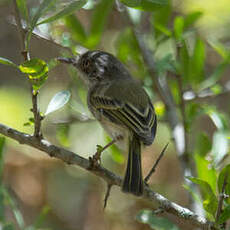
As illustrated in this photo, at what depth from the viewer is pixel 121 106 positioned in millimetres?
3691

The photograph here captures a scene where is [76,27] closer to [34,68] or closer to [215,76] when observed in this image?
[215,76]

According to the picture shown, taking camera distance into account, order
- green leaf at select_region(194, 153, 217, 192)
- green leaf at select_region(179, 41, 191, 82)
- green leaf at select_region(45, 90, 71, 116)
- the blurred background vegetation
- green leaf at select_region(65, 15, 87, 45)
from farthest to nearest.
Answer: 1. green leaf at select_region(65, 15, 87, 45)
2. the blurred background vegetation
3. green leaf at select_region(179, 41, 191, 82)
4. green leaf at select_region(194, 153, 217, 192)
5. green leaf at select_region(45, 90, 71, 116)

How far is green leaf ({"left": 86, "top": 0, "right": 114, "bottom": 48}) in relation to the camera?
3.99 meters

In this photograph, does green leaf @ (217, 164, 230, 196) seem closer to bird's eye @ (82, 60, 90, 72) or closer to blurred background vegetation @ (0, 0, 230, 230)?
blurred background vegetation @ (0, 0, 230, 230)

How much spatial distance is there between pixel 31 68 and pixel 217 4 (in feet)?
10.0

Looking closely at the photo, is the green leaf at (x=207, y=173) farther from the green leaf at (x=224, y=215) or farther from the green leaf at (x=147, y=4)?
the green leaf at (x=147, y=4)

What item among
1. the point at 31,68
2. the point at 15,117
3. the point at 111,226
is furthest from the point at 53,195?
the point at 31,68

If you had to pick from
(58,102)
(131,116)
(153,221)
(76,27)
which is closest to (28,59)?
(58,102)

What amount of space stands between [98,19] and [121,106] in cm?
89

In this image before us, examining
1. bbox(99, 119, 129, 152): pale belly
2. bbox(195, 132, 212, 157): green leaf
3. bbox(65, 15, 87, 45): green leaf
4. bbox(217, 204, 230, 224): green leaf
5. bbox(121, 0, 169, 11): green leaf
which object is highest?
bbox(121, 0, 169, 11): green leaf

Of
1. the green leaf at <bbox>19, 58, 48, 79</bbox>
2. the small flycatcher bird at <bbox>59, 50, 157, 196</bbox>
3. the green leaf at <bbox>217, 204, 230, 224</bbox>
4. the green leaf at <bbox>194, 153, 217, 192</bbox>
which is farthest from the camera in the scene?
the small flycatcher bird at <bbox>59, 50, 157, 196</bbox>

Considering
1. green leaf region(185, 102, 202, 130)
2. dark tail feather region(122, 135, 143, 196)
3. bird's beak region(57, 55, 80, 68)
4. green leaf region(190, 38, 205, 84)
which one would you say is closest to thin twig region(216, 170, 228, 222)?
dark tail feather region(122, 135, 143, 196)

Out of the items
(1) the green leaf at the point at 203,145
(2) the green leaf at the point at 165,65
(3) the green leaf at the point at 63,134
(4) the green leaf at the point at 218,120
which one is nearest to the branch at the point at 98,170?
(1) the green leaf at the point at 203,145

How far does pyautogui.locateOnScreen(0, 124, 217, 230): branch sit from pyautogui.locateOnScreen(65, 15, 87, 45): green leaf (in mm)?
1486
